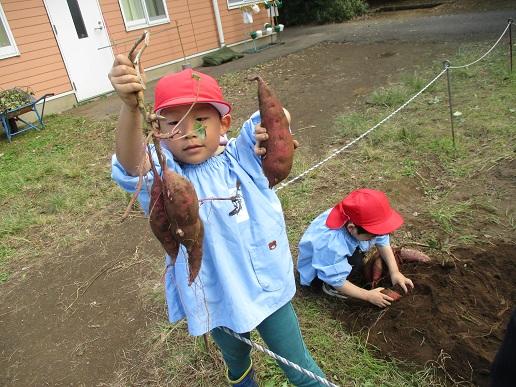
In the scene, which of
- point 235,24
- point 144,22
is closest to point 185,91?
point 144,22

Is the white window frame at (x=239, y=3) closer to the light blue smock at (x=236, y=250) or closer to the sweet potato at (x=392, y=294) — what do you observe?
the sweet potato at (x=392, y=294)

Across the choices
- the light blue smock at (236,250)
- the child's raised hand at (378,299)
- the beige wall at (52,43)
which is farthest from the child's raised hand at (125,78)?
the beige wall at (52,43)

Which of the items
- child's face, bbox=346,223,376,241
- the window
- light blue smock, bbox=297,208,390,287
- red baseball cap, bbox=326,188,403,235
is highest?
the window

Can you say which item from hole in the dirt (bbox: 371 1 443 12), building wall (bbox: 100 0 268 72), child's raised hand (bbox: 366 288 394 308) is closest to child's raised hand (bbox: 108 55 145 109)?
child's raised hand (bbox: 366 288 394 308)

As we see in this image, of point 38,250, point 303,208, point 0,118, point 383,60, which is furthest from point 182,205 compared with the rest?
point 383,60

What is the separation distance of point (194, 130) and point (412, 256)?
2.17 metres

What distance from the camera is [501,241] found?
122 inches

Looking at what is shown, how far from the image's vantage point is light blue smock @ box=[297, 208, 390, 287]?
2.68 meters

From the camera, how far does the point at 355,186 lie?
4168 mm

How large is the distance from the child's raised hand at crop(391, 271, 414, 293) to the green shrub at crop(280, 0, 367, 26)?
1569 centimetres

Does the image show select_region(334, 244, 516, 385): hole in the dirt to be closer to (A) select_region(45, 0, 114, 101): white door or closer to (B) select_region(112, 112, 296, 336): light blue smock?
(B) select_region(112, 112, 296, 336): light blue smock

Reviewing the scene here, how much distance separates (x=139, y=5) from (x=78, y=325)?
924cm

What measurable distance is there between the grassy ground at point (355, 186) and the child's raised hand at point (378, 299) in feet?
0.89

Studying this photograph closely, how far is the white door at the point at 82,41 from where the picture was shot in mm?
8836
